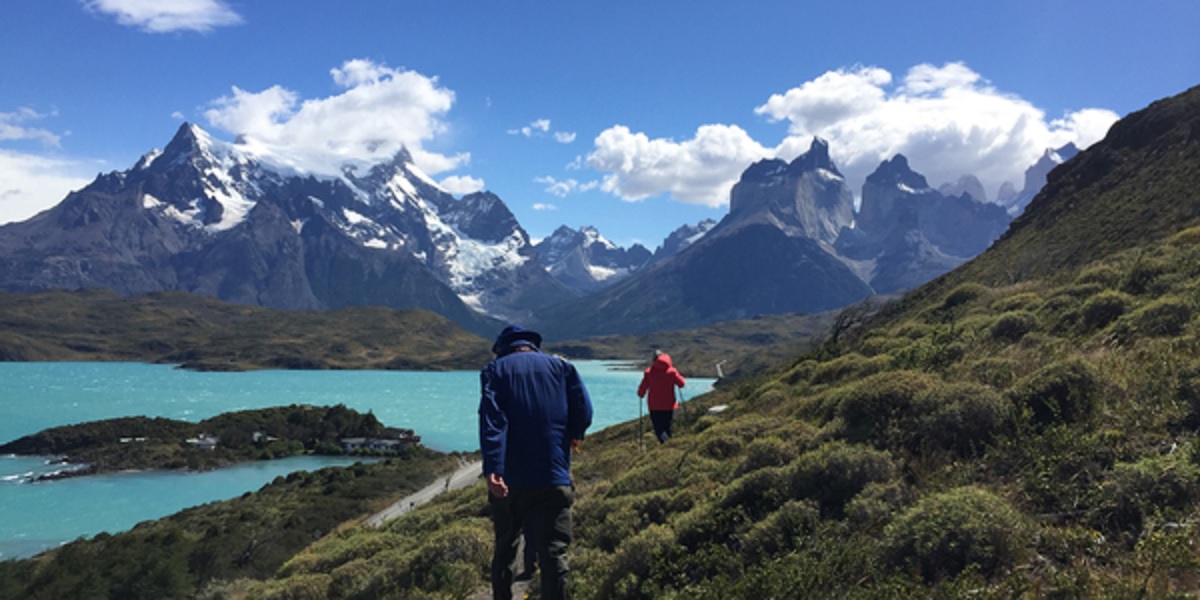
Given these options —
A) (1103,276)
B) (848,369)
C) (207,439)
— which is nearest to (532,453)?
(848,369)

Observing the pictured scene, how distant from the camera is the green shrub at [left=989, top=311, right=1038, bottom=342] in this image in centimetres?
1784

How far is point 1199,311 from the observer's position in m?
13.1

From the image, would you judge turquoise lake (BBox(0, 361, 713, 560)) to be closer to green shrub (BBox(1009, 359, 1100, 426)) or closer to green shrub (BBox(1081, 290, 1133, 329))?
green shrub (BBox(1009, 359, 1100, 426))

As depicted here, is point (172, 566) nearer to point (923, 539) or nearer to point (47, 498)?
point (923, 539)

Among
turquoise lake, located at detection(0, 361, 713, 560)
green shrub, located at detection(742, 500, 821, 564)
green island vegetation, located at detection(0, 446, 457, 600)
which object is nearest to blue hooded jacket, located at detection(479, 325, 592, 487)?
green shrub, located at detection(742, 500, 821, 564)

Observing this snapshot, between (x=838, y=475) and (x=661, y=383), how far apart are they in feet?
31.4

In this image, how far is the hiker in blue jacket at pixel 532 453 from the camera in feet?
23.3

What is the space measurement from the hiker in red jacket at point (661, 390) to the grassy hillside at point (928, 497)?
77.3 inches

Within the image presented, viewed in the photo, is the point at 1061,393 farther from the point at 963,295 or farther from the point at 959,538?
the point at 963,295

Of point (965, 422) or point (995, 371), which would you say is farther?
point (995, 371)

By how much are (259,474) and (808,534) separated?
103154mm

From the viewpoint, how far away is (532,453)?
7266 millimetres

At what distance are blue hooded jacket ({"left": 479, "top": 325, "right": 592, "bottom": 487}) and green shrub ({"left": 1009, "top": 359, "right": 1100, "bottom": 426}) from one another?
20.4ft

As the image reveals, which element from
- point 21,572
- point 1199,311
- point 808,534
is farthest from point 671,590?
point 21,572
